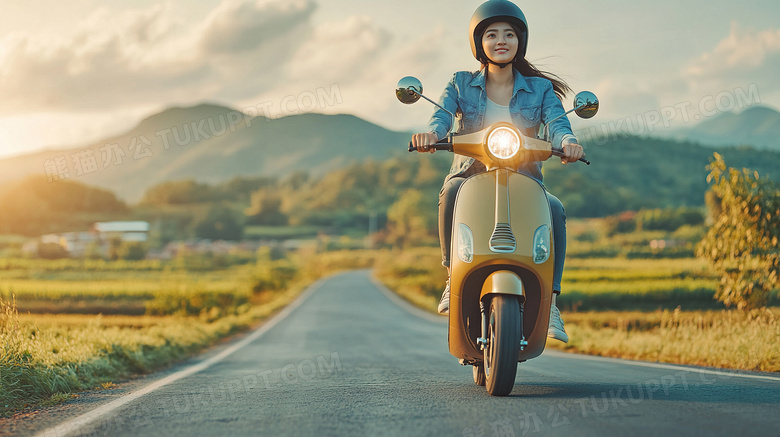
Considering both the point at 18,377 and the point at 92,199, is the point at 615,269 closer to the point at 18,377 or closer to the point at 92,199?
the point at 18,377

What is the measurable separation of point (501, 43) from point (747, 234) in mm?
6679

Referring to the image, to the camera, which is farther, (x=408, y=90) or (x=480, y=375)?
(x=480, y=375)

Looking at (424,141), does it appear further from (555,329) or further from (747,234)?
(747,234)

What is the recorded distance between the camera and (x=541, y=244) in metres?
4.08

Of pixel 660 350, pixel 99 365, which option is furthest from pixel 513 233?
pixel 660 350

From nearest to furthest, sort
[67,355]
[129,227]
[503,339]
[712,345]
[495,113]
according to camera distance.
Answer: [503,339], [495,113], [67,355], [712,345], [129,227]

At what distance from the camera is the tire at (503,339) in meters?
3.89

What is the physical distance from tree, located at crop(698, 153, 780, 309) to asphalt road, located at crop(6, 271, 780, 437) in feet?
11.6

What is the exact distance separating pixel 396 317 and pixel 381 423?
1735 centimetres

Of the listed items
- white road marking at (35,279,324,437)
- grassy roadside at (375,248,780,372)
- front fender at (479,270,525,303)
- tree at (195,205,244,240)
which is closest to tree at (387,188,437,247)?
tree at (195,205,244,240)

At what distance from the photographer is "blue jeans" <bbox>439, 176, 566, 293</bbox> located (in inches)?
174

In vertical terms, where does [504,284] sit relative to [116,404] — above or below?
above

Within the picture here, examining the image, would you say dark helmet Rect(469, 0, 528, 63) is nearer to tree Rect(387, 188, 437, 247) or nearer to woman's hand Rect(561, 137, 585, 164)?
woman's hand Rect(561, 137, 585, 164)

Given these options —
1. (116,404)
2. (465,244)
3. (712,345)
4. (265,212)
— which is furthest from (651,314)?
(265,212)
